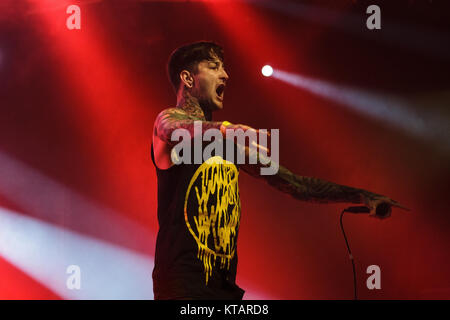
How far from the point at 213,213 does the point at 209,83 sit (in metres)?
0.75

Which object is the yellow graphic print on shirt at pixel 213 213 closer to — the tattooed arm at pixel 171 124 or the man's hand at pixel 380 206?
the tattooed arm at pixel 171 124

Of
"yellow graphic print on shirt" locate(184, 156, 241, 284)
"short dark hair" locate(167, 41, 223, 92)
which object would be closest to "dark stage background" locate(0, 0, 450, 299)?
"short dark hair" locate(167, 41, 223, 92)

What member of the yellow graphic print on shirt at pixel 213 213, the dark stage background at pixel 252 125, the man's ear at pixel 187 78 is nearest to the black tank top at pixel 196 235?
the yellow graphic print on shirt at pixel 213 213

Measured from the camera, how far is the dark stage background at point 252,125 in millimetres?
4801

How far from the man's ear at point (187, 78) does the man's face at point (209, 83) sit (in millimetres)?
22

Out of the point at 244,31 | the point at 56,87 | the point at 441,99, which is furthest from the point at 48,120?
the point at 441,99

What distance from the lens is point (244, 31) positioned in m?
5.07

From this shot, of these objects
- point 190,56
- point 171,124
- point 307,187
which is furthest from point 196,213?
point 190,56

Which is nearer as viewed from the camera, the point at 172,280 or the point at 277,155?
the point at 172,280

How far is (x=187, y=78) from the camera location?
2799 millimetres

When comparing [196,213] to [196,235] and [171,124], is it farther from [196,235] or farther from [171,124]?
[171,124]

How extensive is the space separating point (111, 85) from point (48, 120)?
0.68 m
